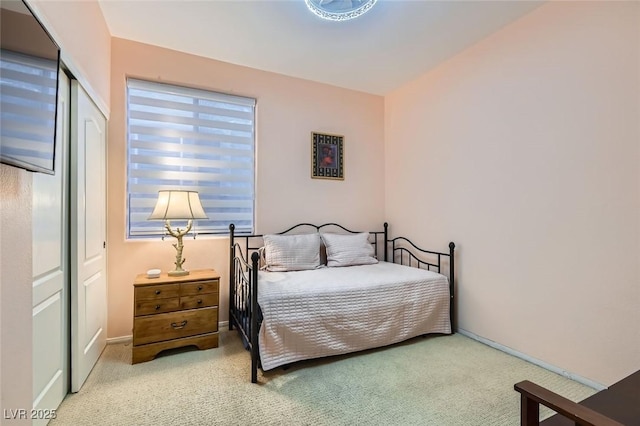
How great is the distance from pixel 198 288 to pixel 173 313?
0.82 ft

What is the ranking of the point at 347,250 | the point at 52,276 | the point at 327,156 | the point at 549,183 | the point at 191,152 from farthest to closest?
the point at 327,156 → the point at 347,250 → the point at 191,152 → the point at 549,183 → the point at 52,276

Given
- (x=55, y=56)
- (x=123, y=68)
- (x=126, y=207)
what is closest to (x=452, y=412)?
(x=55, y=56)

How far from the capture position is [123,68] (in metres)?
2.60

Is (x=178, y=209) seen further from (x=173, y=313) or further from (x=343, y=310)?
(x=343, y=310)

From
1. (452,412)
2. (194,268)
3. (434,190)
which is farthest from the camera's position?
(434,190)

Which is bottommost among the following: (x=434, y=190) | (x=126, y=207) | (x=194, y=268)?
(x=194, y=268)

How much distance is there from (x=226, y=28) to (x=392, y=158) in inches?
88.9

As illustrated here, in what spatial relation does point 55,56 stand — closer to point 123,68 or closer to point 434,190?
point 123,68

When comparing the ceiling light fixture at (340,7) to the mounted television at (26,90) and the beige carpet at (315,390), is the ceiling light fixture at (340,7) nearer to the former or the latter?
the mounted television at (26,90)

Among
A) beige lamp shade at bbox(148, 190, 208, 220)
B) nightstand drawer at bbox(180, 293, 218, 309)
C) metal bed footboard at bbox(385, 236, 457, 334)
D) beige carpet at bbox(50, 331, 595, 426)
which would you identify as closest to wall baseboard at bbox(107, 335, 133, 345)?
beige carpet at bbox(50, 331, 595, 426)

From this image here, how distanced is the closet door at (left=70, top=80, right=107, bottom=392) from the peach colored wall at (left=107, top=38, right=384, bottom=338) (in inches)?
6.1

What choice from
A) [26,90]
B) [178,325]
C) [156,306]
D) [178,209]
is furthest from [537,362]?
[26,90]

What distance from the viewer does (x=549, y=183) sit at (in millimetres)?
2133

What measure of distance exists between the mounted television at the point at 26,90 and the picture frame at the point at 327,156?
238 cm
